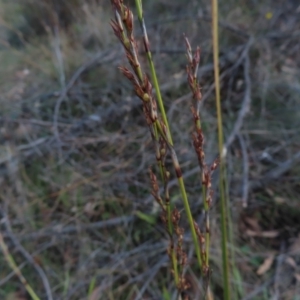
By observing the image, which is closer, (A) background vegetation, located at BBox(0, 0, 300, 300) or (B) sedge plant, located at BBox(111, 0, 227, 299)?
(B) sedge plant, located at BBox(111, 0, 227, 299)

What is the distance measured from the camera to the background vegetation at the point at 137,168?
5.42 ft

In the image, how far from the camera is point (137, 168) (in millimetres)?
1984

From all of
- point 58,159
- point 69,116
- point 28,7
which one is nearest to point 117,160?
point 58,159

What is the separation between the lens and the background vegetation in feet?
5.42

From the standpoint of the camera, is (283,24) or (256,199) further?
(283,24)

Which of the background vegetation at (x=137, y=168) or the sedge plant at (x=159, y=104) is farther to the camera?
the background vegetation at (x=137, y=168)

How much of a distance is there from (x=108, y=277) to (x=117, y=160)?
23.1 inches

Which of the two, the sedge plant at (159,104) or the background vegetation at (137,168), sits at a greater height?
the sedge plant at (159,104)

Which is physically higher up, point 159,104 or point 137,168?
point 159,104

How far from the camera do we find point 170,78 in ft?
7.79

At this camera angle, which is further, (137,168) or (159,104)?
(137,168)

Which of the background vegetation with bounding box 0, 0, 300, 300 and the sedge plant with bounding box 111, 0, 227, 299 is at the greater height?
the sedge plant with bounding box 111, 0, 227, 299

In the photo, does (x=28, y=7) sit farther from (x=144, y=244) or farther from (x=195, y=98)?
(x=195, y=98)

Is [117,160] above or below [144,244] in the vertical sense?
above
